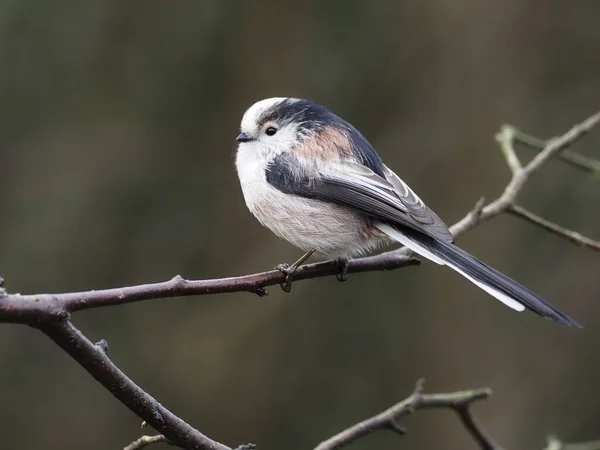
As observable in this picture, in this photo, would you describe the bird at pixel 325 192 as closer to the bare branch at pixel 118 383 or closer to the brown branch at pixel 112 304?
the brown branch at pixel 112 304

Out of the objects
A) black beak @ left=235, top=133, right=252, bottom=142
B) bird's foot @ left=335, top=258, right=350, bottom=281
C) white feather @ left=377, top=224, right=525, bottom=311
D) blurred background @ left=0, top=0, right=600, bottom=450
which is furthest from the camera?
blurred background @ left=0, top=0, right=600, bottom=450

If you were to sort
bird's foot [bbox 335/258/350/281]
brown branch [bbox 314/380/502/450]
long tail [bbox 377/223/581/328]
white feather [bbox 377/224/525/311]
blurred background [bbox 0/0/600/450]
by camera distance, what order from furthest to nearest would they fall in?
blurred background [bbox 0/0/600/450]
bird's foot [bbox 335/258/350/281]
brown branch [bbox 314/380/502/450]
white feather [bbox 377/224/525/311]
long tail [bbox 377/223/581/328]

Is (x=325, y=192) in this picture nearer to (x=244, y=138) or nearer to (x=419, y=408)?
(x=244, y=138)

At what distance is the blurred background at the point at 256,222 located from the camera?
5195 millimetres

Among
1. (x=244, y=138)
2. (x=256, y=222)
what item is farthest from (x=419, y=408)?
(x=256, y=222)

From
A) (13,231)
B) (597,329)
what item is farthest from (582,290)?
(13,231)

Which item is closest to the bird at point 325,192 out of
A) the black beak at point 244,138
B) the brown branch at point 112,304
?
the black beak at point 244,138

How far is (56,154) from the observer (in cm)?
566

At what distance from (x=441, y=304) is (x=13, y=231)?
3073 millimetres

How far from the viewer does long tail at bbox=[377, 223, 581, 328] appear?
204 centimetres

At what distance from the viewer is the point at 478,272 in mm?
2299

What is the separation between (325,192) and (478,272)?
0.67 m

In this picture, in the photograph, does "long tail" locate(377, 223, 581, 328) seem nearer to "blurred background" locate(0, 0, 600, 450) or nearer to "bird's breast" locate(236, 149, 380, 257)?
"bird's breast" locate(236, 149, 380, 257)

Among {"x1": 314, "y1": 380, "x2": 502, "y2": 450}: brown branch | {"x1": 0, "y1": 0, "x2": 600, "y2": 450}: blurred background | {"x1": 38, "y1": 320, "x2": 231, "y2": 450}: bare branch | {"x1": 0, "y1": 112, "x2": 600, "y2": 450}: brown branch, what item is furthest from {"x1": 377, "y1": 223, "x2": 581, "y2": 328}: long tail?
{"x1": 0, "y1": 0, "x2": 600, "y2": 450}: blurred background
